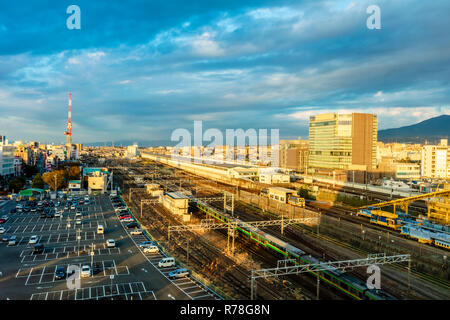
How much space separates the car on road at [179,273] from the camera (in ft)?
36.0

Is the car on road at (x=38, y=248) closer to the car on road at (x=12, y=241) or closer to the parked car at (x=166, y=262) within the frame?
the car on road at (x=12, y=241)

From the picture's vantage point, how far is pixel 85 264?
12297mm

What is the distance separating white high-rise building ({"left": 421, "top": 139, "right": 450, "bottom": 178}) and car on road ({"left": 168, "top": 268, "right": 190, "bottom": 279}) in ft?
152

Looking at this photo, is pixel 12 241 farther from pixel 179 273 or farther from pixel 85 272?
pixel 179 273

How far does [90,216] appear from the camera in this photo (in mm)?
21219

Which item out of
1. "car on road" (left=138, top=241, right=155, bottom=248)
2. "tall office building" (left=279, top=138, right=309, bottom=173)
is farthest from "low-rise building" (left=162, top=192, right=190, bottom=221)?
"tall office building" (left=279, top=138, right=309, bottom=173)

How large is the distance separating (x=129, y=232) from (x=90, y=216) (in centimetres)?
560

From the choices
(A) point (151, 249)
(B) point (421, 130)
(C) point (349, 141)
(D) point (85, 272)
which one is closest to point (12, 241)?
(D) point (85, 272)

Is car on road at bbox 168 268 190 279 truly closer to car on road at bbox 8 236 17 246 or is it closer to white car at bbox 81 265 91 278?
white car at bbox 81 265 91 278

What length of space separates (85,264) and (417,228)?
51.4 feet

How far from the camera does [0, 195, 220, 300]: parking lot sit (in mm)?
9734

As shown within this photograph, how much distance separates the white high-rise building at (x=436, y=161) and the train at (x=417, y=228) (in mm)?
32308
